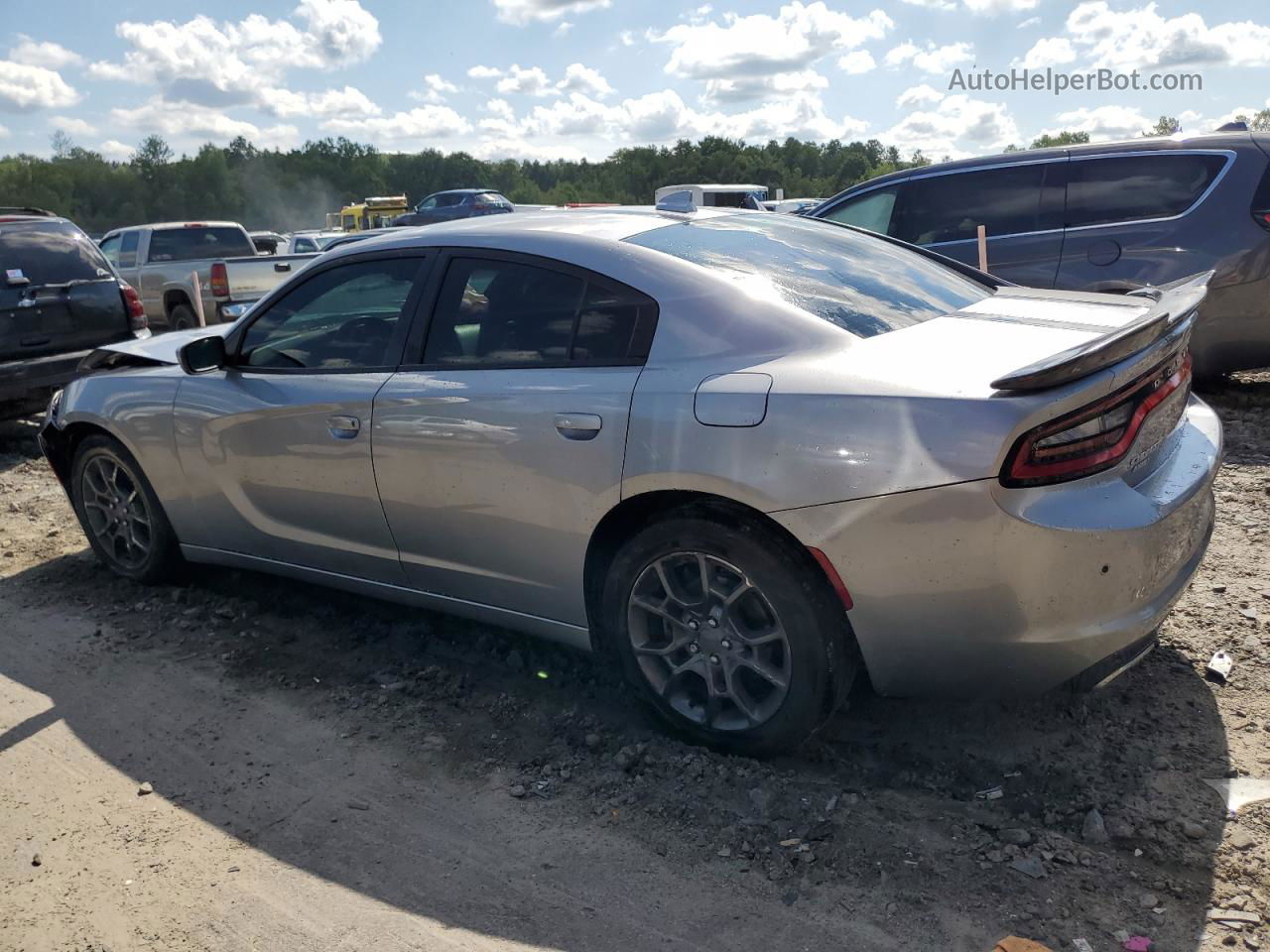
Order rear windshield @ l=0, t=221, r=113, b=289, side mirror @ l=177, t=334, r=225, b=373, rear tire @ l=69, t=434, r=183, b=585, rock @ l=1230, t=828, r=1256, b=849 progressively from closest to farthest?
rock @ l=1230, t=828, r=1256, b=849
side mirror @ l=177, t=334, r=225, b=373
rear tire @ l=69, t=434, r=183, b=585
rear windshield @ l=0, t=221, r=113, b=289

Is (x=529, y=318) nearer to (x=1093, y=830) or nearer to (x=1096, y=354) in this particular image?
(x=1096, y=354)

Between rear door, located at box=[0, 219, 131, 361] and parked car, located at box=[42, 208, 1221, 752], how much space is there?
4.65 metres

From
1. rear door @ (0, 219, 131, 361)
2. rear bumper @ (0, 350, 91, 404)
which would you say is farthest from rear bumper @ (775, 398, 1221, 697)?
rear door @ (0, 219, 131, 361)

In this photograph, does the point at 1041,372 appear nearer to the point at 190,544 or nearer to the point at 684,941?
the point at 684,941

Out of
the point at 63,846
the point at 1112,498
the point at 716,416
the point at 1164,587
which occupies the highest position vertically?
the point at 716,416

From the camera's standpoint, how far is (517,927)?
2561 millimetres

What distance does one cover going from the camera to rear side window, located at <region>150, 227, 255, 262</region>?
1404 centimetres

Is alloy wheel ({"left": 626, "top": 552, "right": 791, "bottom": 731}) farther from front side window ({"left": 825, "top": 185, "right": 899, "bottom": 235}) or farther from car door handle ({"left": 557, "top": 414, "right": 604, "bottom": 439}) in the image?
front side window ({"left": 825, "top": 185, "right": 899, "bottom": 235})

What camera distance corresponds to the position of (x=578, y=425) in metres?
3.19

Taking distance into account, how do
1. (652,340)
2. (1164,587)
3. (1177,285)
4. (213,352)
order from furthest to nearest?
(213,352), (1177,285), (652,340), (1164,587)

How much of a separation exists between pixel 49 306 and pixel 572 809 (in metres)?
7.17

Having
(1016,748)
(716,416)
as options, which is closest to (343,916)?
(716,416)

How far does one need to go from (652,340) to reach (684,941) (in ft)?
5.48

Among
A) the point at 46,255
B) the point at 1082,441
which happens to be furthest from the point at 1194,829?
the point at 46,255
